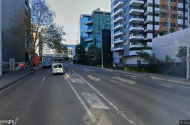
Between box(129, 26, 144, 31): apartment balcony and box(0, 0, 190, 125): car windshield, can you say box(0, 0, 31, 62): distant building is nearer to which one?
box(0, 0, 190, 125): car windshield

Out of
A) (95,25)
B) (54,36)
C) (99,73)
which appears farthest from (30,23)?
(95,25)

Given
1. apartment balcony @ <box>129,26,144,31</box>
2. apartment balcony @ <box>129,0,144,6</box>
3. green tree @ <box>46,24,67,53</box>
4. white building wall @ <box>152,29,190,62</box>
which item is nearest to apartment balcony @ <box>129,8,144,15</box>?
apartment balcony @ <box>129,0,144,6</box>

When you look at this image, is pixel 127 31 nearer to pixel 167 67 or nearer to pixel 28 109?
pixel 167 67

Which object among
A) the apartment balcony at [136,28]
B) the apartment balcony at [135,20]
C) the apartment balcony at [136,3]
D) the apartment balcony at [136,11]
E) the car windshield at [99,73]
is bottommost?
the car windshield at [99,73]

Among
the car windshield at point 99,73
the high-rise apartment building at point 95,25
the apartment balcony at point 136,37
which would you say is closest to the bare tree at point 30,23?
the car windshield at point 99,73

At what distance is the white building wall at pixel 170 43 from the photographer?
84.5ft

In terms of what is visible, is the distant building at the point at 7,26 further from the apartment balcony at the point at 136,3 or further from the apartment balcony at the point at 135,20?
the apartment balcony at the point at 136,3

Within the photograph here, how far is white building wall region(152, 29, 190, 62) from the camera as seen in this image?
25.8m

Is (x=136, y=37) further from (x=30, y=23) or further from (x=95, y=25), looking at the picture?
(x=95, y=25)

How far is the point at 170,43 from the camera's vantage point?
1148 inches

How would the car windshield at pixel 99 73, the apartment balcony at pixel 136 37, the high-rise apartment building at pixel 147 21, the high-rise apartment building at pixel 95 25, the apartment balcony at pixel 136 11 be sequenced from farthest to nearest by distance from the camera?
the high-rise apartment building at pixel 95 25
the apartment balcony at pixel 136 11
the apartment balcony at pixel 136 37
the high-rise apartment building at pixel 147 21
the car windshield at pixel 99 73

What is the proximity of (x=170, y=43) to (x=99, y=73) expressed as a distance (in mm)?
19876

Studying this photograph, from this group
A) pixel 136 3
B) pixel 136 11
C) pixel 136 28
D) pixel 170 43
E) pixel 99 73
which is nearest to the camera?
pixel 99 73

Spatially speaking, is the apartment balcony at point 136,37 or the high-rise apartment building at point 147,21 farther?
the apartment balcony at point 136,37
